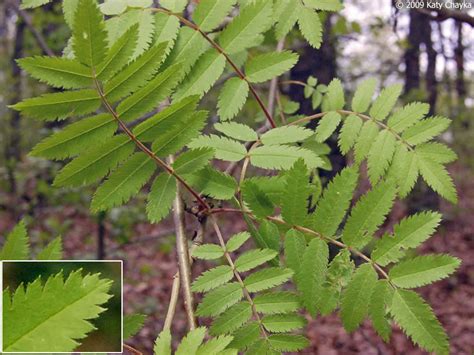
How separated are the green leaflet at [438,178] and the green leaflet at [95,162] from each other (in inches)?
24.9

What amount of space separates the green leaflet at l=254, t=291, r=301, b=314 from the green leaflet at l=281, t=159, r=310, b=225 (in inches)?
4.8

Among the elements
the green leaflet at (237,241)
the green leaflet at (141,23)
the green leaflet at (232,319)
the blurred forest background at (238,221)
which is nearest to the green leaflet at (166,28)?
the green leaflet at (141,23)

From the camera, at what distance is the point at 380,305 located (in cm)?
83

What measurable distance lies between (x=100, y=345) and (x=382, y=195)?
1.58ft

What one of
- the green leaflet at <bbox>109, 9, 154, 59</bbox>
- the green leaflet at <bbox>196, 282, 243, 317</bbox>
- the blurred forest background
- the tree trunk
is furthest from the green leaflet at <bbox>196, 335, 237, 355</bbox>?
the tree trunk

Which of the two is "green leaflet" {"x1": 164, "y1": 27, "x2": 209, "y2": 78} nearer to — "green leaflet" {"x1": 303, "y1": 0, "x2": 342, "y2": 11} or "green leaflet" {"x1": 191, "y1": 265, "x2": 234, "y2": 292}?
"green leaflet" {"x1": 303, "y1": 0, "x2": 342, "y2": 11}

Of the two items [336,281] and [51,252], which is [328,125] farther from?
[51,252]

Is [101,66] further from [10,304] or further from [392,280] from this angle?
[392,280]

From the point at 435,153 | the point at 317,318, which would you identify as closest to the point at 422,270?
the point at 435,153

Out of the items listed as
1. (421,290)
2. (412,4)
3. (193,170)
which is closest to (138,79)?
(193,170)

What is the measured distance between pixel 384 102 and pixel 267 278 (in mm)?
556

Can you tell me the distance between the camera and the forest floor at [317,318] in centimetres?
446

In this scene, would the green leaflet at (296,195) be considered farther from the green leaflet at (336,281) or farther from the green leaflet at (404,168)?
the green leaflet at (404,168)

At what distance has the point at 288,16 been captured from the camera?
39.5 inches
